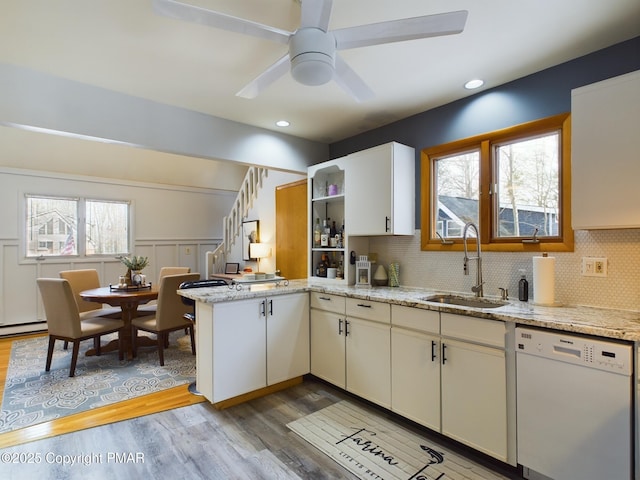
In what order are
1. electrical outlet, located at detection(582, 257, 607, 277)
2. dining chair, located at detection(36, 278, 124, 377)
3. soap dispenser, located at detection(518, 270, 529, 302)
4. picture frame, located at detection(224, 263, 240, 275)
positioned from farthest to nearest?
picture frame, located at detection(224, 263, 240, 275) → dining chair, located at detection(36, 278, 124, 377) → soap dispenser, located at detection(518, 270, 529, 302) → electrical outlet, located at detection(582, 257, 607, 277)

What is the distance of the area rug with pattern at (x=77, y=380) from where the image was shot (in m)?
2.70

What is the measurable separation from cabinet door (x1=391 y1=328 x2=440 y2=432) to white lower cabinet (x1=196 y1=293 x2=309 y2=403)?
3.19 feet

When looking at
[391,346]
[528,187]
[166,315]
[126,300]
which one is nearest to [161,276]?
[126,300]

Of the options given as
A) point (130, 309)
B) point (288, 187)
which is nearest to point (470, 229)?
point (288, 187)

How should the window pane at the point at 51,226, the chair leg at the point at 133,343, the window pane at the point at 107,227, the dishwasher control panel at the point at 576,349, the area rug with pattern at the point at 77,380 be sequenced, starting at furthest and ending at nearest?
1. the window pane at the point at 107,227
2. the window pane at the point at 51,226
3. the chair leg at the point at 133,343
4. the area rug with pattern at the point at 77,380
5. the dishwasher control panel at the point at 576,349

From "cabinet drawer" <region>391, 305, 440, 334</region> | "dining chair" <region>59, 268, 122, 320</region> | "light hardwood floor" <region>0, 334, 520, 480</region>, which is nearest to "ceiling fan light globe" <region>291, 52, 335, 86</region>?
"cabinet drawer" <region>391, 305, 440, 334</region>

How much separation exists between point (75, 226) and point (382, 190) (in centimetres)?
517

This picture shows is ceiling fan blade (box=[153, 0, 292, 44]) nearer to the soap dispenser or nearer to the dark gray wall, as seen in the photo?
the dark gray wall

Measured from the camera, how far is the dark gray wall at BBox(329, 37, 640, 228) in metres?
2.11

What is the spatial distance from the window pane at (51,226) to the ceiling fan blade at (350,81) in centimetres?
542

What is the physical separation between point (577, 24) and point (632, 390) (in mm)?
1902

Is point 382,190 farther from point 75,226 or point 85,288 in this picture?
point 75,226

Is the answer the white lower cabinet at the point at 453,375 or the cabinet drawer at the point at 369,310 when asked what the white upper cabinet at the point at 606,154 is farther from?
the cabinet drawer at the point at 369,310

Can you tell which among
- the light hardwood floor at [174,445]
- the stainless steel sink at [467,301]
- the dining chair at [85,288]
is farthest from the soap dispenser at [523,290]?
the dining chair at [85,288]
